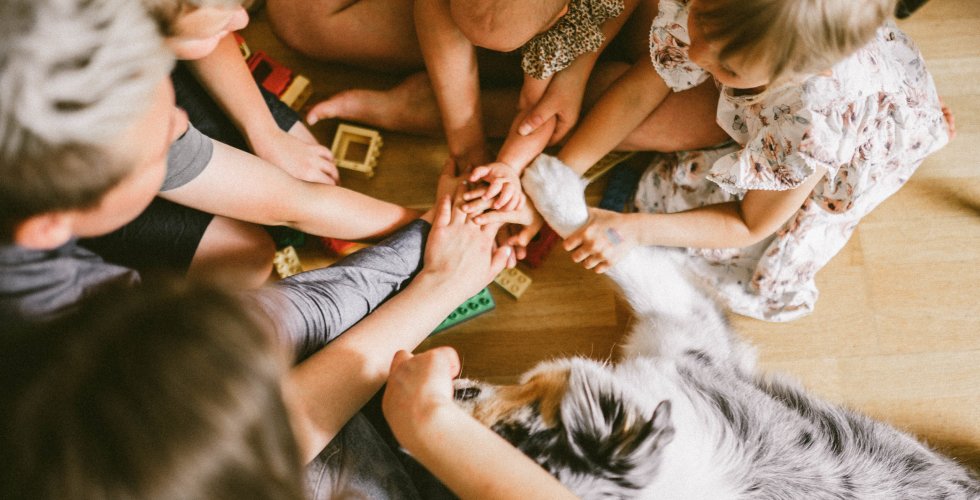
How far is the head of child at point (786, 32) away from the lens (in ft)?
2.10

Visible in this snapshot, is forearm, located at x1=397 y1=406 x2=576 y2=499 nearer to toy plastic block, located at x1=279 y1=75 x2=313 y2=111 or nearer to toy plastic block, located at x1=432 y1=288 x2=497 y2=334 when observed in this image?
toy plastic block, located at x1=432 y1=288 x2=497 y2=334

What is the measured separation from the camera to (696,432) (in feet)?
2.48

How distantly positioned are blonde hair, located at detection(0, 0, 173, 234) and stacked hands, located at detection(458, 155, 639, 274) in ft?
1.77

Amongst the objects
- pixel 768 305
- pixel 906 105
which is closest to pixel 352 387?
pixel 768 305

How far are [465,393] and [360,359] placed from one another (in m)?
0.15

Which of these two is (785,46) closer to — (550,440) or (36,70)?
(550,440)

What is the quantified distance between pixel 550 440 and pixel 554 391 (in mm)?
71

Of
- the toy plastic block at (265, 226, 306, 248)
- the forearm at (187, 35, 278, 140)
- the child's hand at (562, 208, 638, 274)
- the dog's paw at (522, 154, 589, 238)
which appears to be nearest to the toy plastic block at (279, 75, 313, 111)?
the forearm at (187, 35, 278, 140)

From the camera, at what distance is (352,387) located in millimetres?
798

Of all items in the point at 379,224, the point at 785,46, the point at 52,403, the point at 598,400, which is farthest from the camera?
the point at 379,224

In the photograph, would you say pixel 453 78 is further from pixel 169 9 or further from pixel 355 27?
pixel 169 9

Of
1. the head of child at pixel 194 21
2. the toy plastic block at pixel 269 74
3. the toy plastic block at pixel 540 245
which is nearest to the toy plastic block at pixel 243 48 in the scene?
the toy plastic block at pixel 269 74

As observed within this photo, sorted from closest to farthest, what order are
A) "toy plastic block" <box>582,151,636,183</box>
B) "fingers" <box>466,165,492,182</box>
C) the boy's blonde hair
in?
1. the boy's blonde hair
2. "fingers" <box>466,165,492,182</box>
3. "toy plastic block" <box>582,151,636,183</box>

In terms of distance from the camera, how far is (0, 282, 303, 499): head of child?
16.8 inches
